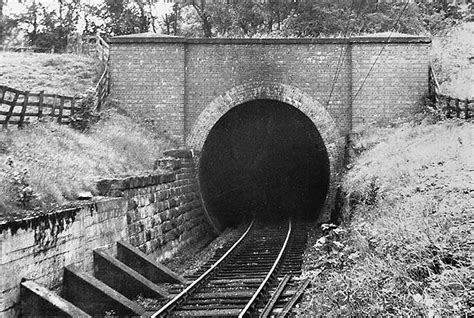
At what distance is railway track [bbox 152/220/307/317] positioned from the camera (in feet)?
29.3

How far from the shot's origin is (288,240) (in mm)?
16391

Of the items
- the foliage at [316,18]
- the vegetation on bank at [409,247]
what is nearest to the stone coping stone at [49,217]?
the vegetation on bank at [409,247]

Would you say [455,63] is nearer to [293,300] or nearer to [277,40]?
[277,40]

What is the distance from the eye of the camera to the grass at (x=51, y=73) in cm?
1927

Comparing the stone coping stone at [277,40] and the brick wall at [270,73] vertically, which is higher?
the stone coping stone at [277,40]

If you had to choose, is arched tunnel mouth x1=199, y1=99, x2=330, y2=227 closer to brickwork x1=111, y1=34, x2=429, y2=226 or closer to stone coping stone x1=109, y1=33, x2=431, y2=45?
brickwork x1=111, y1=34, x2=429, y2=226

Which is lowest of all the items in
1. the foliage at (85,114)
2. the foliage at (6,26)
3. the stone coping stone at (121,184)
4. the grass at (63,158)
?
the stone coping stone at (121,184)

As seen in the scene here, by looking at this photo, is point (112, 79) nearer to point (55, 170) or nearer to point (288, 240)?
point (288, 240)

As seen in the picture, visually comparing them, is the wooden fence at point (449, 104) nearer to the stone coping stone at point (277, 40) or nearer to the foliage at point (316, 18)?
the stone coping stone at point (277, 40)

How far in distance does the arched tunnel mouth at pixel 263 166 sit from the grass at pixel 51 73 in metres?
4.60

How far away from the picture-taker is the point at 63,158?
37.7ft

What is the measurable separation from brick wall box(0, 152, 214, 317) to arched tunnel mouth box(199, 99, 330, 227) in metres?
3.08

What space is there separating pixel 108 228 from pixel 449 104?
1039cm

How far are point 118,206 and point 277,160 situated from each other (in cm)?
1632
